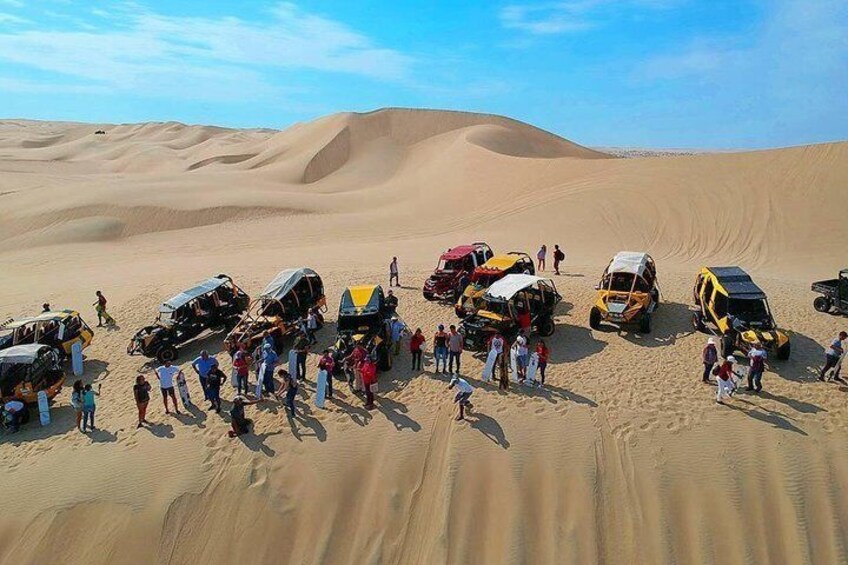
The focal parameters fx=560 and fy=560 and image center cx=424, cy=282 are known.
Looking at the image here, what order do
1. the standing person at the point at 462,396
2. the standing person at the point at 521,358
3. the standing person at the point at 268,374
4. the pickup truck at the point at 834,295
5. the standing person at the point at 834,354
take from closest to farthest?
the standing person at the point at 462,396
the standing person at the point at 834,354
the standing person at the point at 268,374
the standing person at the point at 521,358
the pickup truck at the point at 834,295

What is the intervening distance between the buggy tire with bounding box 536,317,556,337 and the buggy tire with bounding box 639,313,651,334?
2.26 meters

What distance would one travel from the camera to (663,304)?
17.0 meters

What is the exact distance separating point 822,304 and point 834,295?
1.55 feet

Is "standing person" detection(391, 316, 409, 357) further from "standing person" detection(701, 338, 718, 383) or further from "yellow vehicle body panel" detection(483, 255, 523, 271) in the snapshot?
"standing person" detection(701, 338, 718, 383)

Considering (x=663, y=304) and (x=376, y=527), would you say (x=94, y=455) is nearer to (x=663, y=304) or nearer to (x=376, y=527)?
(x=376, y=527)

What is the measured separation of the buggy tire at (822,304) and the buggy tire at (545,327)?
8.17 meters

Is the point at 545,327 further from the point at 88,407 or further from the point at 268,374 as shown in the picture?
the point at 88,407

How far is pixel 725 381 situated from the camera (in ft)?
Answer: 35.7

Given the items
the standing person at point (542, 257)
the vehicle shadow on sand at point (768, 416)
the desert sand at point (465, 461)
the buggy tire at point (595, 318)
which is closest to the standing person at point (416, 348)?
the desert sand at point (465, 461)

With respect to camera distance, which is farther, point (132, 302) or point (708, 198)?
point (708, 198)

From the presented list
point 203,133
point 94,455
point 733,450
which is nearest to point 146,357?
point 94,455

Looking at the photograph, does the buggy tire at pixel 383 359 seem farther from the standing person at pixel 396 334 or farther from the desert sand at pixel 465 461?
the standing person at pixel 396 334

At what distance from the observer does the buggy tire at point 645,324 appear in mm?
14468

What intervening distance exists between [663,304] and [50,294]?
70.3ft
